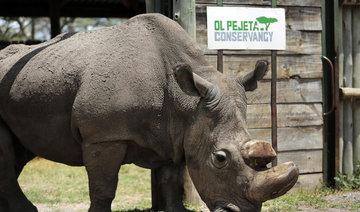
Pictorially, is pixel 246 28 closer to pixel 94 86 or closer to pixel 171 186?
pixel 171 186

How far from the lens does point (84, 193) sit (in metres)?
8.35

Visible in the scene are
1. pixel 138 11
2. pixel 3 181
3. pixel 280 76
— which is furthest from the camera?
pixel 138 11

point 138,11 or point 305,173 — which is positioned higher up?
point 138,11

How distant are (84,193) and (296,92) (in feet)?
11.4

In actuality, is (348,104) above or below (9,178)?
above

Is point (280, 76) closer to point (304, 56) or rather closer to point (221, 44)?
point (304, 56)

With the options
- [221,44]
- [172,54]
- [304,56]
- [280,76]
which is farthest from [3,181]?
[304,56]

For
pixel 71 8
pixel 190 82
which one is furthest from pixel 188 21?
pixel 71 8

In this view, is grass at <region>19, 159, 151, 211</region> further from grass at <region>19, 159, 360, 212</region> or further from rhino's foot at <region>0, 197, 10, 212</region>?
rhino's foot at <region>0, 197, 10, 212</region>

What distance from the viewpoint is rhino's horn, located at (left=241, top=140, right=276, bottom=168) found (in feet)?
14.5

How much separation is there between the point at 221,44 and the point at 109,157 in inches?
100

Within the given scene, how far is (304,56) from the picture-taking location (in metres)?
7.41

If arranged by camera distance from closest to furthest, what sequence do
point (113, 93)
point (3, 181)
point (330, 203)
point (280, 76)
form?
1. point (113, 93)
2. point (3, 181)
3. point (330, 203)
4. point (280, 76)

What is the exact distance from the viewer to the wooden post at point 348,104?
7.73 m
